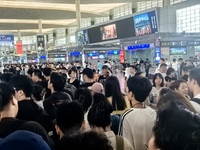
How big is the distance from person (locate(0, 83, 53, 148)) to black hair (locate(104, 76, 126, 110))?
70.3 inches

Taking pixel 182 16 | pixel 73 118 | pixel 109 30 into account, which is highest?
pixel 182 16

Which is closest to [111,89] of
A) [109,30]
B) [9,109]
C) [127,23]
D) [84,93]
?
[84,93]

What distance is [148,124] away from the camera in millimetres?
2865

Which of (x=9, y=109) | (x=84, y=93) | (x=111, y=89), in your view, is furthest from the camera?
(x=111, y=89)

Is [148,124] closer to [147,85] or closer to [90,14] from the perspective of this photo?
[147,85]

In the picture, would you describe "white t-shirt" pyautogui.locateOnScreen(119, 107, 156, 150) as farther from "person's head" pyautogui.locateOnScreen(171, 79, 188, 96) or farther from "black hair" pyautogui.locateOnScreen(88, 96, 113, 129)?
"person's head" pyautogui.locateOnScreen(171, 79, 188, 96)

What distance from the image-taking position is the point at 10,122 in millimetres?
2299

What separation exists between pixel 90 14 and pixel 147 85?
34129 millimetres

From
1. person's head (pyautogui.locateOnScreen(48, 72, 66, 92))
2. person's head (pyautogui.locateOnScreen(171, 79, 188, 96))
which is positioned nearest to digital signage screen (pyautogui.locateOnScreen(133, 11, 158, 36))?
person's head (pyautogui.locateOnScreen(171, 79, 188, 96))

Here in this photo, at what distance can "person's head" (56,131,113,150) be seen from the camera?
1.30m

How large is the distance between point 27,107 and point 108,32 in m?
20.1

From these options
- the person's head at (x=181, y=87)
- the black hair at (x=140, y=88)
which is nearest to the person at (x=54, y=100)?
the black hair at (x=140, y=88)

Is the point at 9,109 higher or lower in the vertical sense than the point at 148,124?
higher

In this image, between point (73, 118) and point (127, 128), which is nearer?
point (73, 118)
